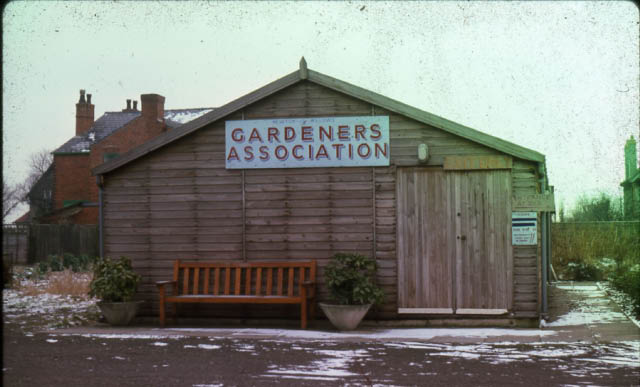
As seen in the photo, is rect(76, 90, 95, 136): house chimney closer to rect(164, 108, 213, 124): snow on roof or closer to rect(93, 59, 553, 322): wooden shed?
rect(164, 108, 213, 124): snow on roof

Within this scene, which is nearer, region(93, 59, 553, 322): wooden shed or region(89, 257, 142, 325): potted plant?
region(93, 59, 553, 322): wooden shed

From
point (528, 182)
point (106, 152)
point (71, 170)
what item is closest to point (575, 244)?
point (528, 182)

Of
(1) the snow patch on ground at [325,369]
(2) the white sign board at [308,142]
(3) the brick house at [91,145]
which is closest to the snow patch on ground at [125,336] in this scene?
(1) the snow patch on ground at [325,369]

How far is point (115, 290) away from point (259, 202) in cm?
267

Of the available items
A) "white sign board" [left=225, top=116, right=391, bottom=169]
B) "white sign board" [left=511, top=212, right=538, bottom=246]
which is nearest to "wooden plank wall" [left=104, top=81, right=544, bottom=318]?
"white sign board" [left=225, top=116, right=391, bottom=169]

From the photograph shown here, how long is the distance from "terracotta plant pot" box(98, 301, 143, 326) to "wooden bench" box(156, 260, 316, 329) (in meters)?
0.50

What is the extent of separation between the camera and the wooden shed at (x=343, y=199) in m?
11.3

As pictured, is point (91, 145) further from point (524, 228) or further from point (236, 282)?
point (524, 228)

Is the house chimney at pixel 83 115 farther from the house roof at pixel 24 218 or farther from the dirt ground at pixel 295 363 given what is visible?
the dirt ground at pixel 295 363

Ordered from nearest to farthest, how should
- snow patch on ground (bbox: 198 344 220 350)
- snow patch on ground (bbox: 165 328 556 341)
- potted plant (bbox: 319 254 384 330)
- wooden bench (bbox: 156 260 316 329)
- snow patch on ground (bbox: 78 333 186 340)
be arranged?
snow patch on ground (bbox: 198 344 220 350), snow patch on ground (bbox: 165 328 556 341), snow patch on ground (bbox: 78 333 186 340), potted plant (bbox: 319 254 384 330), wooden bench (bbox: 156 260 316 329)

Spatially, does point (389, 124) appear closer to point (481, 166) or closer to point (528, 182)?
point (481, 166)

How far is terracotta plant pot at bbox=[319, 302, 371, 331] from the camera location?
1084 cm

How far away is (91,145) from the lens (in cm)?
3747

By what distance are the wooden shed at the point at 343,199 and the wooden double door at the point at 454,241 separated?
0.02 metres
